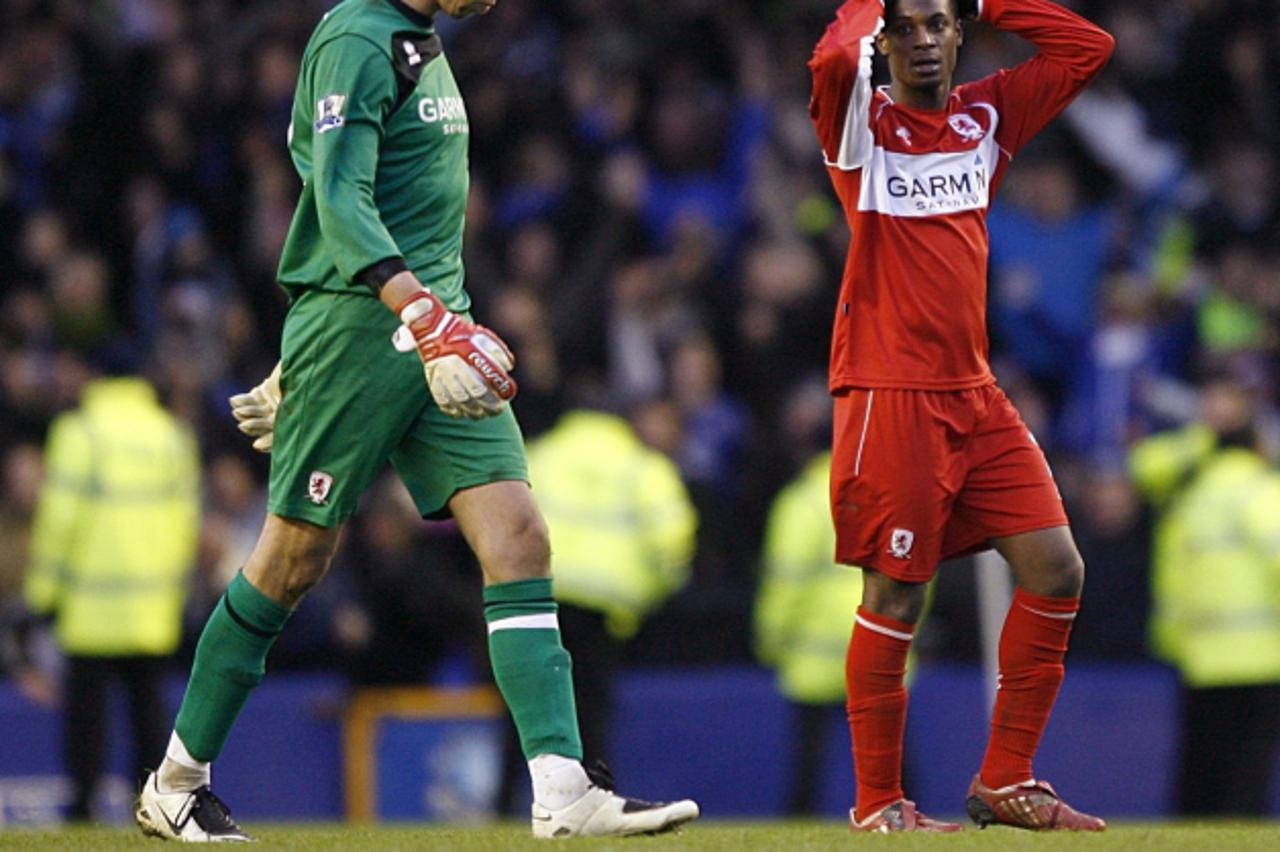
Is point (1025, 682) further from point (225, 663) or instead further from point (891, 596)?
point (225, 663)

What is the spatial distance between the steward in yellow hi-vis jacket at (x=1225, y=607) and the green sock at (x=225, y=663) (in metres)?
5.94

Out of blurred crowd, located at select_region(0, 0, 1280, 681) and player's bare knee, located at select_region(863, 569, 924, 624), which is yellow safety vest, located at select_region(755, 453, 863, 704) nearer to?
blurred crowd, located at select_region(0, 0, 1280, 681)

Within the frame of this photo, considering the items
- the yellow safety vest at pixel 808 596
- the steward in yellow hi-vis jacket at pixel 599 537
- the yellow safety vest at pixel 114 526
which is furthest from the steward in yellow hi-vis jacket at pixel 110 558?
the yellow safety vest at pixel 808 596

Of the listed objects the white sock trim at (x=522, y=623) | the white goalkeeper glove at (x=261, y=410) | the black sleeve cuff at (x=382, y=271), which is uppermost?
the black sleeve cuff at (x=382, y=271)

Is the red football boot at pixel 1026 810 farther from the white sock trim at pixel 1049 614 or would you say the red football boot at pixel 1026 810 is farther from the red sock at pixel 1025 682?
the white sock trim at pixel 1049 614

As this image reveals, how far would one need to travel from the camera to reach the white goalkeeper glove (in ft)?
20.2

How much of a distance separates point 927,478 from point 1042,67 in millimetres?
1238

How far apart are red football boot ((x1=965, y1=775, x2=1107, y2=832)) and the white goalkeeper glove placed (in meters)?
2.14

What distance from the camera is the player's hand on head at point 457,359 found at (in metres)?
5.47

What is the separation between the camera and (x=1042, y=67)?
6668 millimetres

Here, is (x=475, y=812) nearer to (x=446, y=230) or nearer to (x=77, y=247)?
(x=77, y=247)

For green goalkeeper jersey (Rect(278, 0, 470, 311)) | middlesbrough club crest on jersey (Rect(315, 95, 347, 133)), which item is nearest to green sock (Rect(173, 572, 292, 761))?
green goalkeeper jersey (Rect(278, 0, 470, 311))

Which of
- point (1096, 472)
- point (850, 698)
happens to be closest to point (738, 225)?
point (1096, 472)

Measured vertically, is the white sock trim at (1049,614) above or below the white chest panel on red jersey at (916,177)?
below
